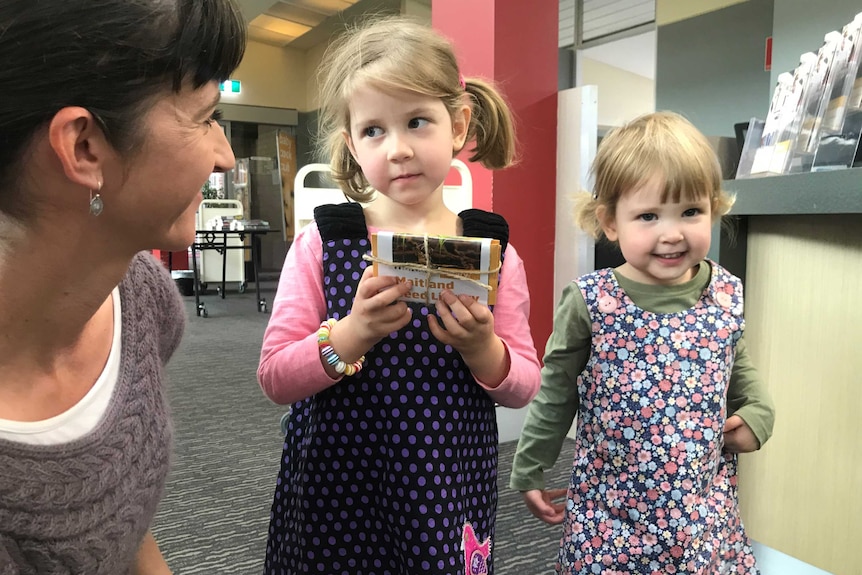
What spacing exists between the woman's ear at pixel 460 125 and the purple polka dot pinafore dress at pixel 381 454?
187 millimetres

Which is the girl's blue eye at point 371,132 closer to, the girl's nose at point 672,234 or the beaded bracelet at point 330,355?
the beaded bracelet at point 330,355

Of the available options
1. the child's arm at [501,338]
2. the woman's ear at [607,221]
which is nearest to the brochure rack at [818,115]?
the woman's ear at [607,221]

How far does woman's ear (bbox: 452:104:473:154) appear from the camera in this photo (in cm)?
98

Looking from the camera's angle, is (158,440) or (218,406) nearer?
(158,440)

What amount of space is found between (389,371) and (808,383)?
92cm

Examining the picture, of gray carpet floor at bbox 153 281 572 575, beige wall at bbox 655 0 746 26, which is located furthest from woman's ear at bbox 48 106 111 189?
beige wall at bbox 655 0 746 26

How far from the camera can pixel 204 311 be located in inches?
219

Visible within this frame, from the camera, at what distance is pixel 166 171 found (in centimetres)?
62

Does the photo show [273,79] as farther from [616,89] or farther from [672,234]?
[672,234]

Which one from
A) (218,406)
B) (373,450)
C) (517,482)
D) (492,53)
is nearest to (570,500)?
(517,482)

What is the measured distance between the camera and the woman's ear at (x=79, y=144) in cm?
54

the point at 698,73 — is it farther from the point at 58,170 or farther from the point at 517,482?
the point at 58,170

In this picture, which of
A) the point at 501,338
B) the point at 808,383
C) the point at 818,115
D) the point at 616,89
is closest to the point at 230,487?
the point at 501,338

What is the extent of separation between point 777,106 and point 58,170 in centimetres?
152
